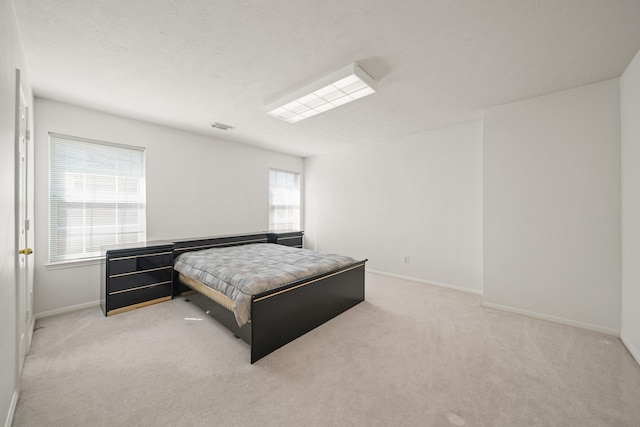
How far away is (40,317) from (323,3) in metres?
4.47

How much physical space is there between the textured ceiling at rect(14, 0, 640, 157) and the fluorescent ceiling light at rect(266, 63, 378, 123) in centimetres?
9

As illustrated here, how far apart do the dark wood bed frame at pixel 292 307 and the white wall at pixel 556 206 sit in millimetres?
1933

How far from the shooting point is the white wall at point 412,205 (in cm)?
402

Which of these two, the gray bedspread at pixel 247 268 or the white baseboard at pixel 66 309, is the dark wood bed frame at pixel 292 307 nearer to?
the gray bedspread at pixel 247 268

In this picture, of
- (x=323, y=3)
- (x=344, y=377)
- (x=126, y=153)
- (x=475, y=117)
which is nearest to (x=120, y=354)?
(x=344, y=377)

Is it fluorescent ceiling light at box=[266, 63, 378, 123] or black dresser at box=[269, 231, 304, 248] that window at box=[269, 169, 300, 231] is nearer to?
black dresser at box=[269, 231, 304, 248]

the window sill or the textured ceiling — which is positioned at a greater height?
the textured ceiling

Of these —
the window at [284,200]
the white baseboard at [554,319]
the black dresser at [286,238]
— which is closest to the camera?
the white baseboard at [554,319]

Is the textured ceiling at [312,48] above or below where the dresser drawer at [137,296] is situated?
above

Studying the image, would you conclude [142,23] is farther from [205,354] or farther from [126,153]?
[205,354]

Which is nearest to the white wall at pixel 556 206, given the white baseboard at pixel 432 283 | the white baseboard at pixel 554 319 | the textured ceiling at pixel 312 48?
the white baseboard at pixel 554 319

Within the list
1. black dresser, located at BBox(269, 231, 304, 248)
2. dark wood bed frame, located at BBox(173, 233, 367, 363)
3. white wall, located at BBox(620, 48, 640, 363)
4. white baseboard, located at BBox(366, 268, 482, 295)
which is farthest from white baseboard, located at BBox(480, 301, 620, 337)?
black dresser, located at BBox(269, 231, 304, 248)

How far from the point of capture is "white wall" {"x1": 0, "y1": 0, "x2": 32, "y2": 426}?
4.59 feet

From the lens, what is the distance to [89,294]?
3.36m
